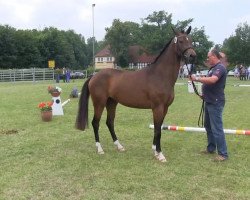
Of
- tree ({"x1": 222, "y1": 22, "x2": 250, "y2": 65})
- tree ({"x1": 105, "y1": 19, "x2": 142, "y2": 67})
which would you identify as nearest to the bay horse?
tree ({"x1": 222, "y1": 22, "x2": 250, "y2": 65})

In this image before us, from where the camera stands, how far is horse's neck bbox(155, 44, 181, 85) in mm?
6977

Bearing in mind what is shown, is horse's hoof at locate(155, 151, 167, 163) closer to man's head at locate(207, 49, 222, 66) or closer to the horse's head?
the horse's head

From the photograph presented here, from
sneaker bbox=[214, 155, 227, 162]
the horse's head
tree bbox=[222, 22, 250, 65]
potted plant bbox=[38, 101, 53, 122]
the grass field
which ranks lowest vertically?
the grass field

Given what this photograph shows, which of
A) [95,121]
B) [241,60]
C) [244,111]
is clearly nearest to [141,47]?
[241,60]

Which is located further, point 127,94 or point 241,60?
point 241,60

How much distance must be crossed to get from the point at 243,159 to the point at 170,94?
1.75m

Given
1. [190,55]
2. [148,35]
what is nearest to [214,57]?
[190,55]

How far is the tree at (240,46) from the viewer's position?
55.7m

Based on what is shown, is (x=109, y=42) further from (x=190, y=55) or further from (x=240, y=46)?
(x=190, y=55)

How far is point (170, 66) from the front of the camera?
7004 millimetres

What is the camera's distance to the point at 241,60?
5619 centimetres

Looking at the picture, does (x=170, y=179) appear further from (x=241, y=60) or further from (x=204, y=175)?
(x=241, y=60)

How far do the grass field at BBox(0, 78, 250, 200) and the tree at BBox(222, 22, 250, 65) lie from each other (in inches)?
1895

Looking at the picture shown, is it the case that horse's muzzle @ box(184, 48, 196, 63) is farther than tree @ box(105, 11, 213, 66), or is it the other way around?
tree @ box(105, 11, 213, 66)
